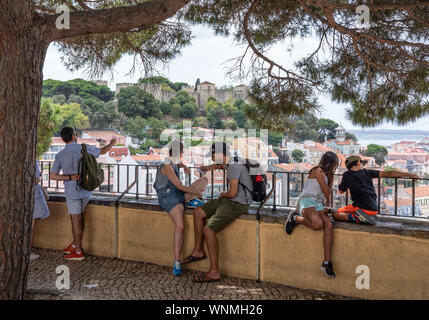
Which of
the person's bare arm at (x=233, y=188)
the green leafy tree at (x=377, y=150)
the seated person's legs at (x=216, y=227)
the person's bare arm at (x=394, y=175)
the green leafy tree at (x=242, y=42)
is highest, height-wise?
the green leafy tree at (x=242, y=42)

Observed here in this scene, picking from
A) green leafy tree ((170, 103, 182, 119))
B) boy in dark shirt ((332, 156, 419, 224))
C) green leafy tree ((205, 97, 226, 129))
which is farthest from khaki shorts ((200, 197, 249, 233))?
green leafy tree ((170, 103, 182, 119))

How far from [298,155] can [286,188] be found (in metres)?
5.53

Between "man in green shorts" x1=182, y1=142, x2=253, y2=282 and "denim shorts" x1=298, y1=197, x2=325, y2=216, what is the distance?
62 cm

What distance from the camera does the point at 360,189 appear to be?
412cm

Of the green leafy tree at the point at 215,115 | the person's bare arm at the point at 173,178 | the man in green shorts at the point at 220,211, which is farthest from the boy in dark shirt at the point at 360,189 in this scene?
the green leafy tree at the point at 215,115

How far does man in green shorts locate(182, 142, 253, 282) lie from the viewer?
14.9ft

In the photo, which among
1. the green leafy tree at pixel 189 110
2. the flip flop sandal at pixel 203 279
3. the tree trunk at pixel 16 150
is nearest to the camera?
the tree trunk at pixel 16 150

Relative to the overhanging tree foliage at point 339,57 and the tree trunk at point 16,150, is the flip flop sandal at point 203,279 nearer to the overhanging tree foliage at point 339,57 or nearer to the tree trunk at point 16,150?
the tree trunk at point 16,150

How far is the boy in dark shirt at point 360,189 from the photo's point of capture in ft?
13.4

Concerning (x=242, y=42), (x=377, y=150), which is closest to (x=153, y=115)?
(x=377, y=150)

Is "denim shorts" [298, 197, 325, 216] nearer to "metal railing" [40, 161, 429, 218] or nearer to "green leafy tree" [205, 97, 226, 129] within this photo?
"metal railing" [40, 161, 429, 218]

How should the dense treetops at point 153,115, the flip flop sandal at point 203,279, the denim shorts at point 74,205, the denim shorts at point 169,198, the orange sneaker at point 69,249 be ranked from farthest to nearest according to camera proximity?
the dense treetops at point 153,115
the orange sneaker at point 69,249
the denim shorts at point 74,205
the denim shorts at point 169,198
the flip flop sandal at point 203,279

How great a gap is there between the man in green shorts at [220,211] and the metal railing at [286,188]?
1.56 ft
